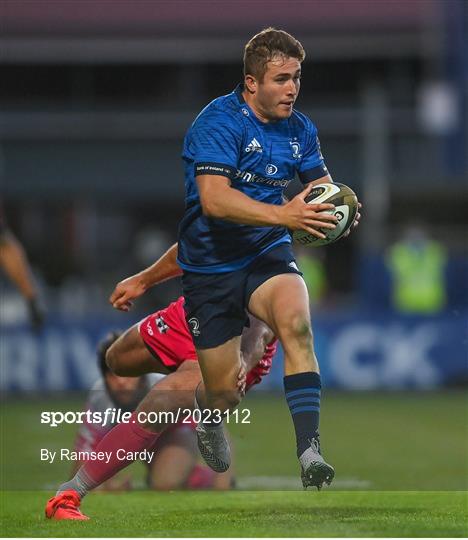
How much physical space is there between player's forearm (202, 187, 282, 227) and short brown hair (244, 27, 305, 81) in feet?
2.07

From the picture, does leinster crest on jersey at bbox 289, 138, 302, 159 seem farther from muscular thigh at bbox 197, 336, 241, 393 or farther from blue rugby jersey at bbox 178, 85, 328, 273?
muscular thigh at bbox 197, 336, 241, 393

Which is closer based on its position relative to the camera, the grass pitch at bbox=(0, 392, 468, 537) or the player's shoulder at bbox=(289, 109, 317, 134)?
the grass pitch at bbox=(0, 392, 468, 537)

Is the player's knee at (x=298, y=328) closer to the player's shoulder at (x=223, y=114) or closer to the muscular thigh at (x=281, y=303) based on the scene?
the muscular thigh at (x=281, y=303)

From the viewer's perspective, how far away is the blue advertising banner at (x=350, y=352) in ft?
52.5

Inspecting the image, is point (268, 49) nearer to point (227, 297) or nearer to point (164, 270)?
point (227, 297)

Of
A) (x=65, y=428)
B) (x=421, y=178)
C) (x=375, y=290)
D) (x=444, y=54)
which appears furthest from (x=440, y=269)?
(x=65, y=428)

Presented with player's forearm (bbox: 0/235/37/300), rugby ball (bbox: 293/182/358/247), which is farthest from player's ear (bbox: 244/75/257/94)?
player's forearm (bbox: 0/235/37/300)

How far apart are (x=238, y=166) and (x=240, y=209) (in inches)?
15.2

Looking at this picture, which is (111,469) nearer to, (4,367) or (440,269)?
(4,367)

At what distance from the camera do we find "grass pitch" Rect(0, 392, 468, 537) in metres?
6.22

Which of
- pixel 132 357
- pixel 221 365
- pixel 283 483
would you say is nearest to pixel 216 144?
pixel 221 365

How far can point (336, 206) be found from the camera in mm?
6312

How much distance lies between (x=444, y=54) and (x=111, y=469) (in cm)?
1596

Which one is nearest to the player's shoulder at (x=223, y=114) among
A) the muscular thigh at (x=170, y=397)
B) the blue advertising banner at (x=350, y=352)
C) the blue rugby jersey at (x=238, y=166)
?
the blue rugby jersey at (x=238, y=166)
